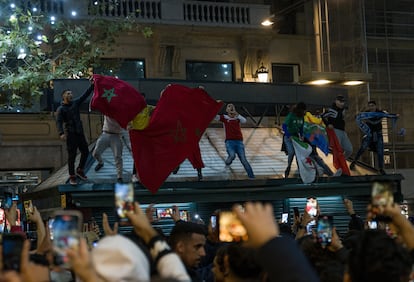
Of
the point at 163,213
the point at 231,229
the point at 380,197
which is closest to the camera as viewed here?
the point at 380,197

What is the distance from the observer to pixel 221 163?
1833cm

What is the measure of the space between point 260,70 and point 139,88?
20.6ft

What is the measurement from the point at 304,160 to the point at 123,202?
1342 cm

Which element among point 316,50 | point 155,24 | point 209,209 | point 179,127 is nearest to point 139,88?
point 179,127

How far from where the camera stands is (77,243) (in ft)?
9.84

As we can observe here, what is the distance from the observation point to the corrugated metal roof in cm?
1697

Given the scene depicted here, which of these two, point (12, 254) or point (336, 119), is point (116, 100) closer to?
point (336, 119)

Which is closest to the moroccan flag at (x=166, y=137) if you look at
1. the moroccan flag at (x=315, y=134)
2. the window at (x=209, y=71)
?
the moroccan flag at (x=315, y=134)

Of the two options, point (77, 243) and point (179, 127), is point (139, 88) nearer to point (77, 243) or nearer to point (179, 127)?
point (179, 127)

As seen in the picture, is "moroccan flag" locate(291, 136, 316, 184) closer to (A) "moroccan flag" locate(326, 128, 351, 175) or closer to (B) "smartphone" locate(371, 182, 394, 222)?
(A) "moroccan flag" locate(326, 128, 351, 175)

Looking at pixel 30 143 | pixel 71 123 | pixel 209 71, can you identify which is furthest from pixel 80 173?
pixel 209 71

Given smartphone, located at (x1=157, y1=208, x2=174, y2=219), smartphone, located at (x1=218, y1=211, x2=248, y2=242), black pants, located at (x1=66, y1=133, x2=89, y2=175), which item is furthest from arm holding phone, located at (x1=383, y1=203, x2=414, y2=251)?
smartphone, located at (x1=157, y1=208, x2=174, y2=219)

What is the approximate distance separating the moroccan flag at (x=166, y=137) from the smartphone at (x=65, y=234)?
11.3 m

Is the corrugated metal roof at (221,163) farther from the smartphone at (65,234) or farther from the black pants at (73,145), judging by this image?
the smartphone at (65,234)
